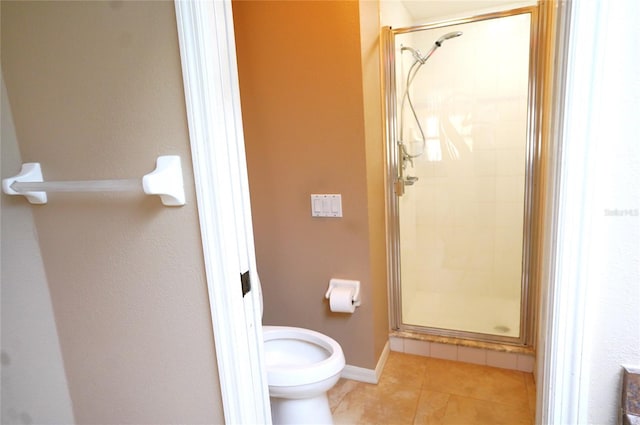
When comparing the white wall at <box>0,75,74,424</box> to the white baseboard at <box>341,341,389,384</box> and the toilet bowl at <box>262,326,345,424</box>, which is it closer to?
the toilet bowl at <box>262,326,345,424</box>

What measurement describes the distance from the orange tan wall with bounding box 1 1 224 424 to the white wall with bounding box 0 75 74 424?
4 centimetres

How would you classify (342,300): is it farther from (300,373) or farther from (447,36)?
(447,36)

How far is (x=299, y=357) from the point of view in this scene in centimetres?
176

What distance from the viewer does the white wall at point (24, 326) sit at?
1079mm

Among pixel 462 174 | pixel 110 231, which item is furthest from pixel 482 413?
pixel 110 231

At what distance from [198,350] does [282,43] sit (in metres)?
1.58

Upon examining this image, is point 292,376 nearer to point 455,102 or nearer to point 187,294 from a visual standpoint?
point 187,294

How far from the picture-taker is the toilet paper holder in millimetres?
1955

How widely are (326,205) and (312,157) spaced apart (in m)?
0.27

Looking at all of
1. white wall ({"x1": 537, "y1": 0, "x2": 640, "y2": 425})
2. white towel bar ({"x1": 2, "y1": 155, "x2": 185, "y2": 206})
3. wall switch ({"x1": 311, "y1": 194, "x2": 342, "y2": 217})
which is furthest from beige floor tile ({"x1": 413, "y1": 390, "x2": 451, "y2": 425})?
white towel bar ({"x1": 2, "y1": 155, "x2": 185, "y2": 206})

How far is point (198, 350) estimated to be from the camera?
3.07 ft

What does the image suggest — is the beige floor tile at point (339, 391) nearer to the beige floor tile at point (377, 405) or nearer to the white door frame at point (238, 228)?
the beige floor tile at point (377, 405)

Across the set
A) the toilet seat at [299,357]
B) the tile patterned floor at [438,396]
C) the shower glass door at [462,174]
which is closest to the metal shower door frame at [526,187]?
the shower glass door at [462,174]

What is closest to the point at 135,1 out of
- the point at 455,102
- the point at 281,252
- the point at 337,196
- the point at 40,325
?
the point at 40,325
